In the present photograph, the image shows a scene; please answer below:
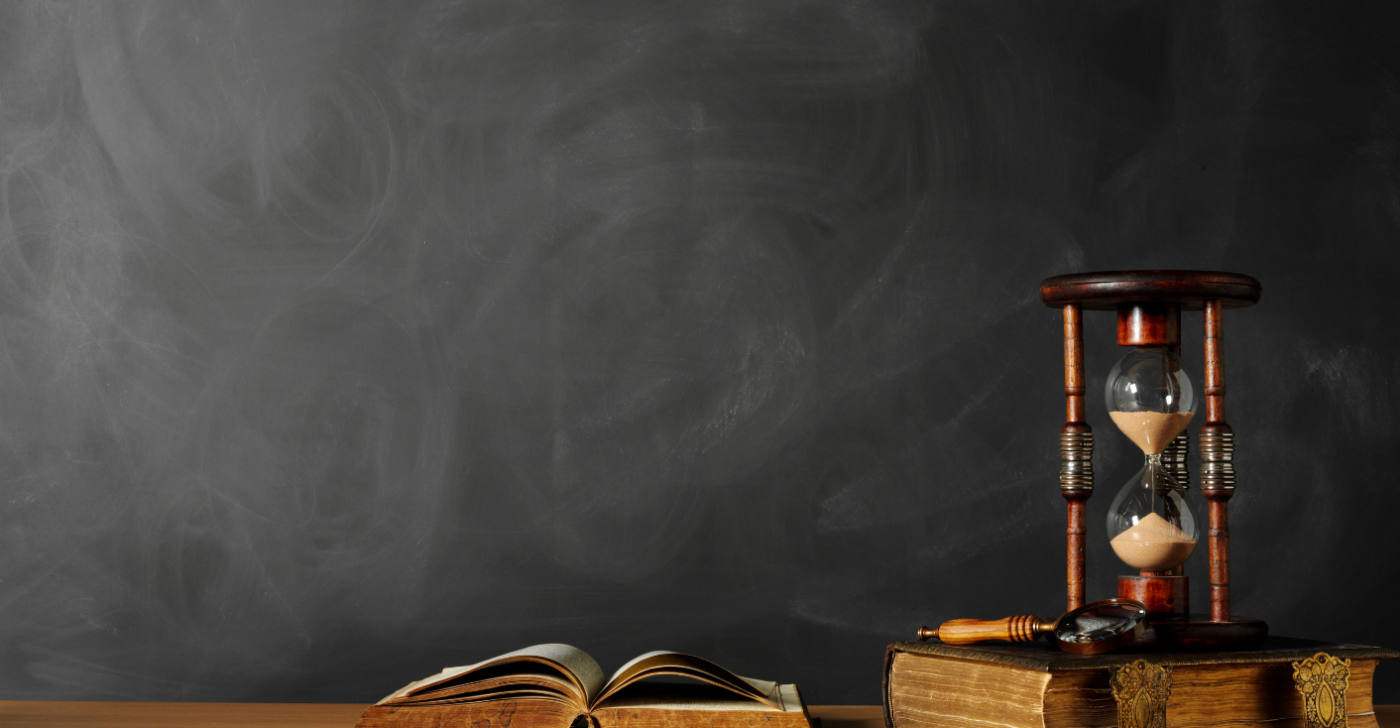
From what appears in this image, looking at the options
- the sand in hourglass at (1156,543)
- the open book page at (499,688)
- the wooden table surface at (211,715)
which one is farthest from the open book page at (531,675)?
the sand in hourglass at (1156,543)

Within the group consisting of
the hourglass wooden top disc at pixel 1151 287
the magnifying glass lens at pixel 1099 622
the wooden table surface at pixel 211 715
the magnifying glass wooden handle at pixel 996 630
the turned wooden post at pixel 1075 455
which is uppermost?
the hourglass wooden top disc at pixel 1151 287

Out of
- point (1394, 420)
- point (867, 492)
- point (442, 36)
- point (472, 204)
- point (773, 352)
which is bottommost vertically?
point (867, 492)

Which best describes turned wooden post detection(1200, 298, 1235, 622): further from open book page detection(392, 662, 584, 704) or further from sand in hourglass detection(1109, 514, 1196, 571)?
open book page detection(392, 662, 584, 704)

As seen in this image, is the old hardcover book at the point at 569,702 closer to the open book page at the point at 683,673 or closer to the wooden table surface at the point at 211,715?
the open book page at the point at 683,673

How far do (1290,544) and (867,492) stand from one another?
0.61m

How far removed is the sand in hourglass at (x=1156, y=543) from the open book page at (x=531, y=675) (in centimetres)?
60

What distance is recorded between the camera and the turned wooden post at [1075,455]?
46.2 inches

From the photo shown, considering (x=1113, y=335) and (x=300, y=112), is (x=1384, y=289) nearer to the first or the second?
(x=1113, y=335)

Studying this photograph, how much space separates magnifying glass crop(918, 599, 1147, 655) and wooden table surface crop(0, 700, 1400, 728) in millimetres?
280

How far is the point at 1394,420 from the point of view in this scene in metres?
1.60

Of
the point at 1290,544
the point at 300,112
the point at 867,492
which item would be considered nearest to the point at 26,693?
the point at 300,112

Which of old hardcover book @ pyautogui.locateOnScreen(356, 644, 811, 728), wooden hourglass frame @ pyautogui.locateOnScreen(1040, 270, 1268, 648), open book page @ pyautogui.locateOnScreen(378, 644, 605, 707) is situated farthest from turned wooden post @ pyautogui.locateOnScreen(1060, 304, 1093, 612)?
open book page @ pyautogui.locateOnScreen(378, 644, 605, 707)

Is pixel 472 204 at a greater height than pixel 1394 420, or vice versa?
pixel 472 204

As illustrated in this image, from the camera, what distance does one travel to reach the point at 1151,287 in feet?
3.77
